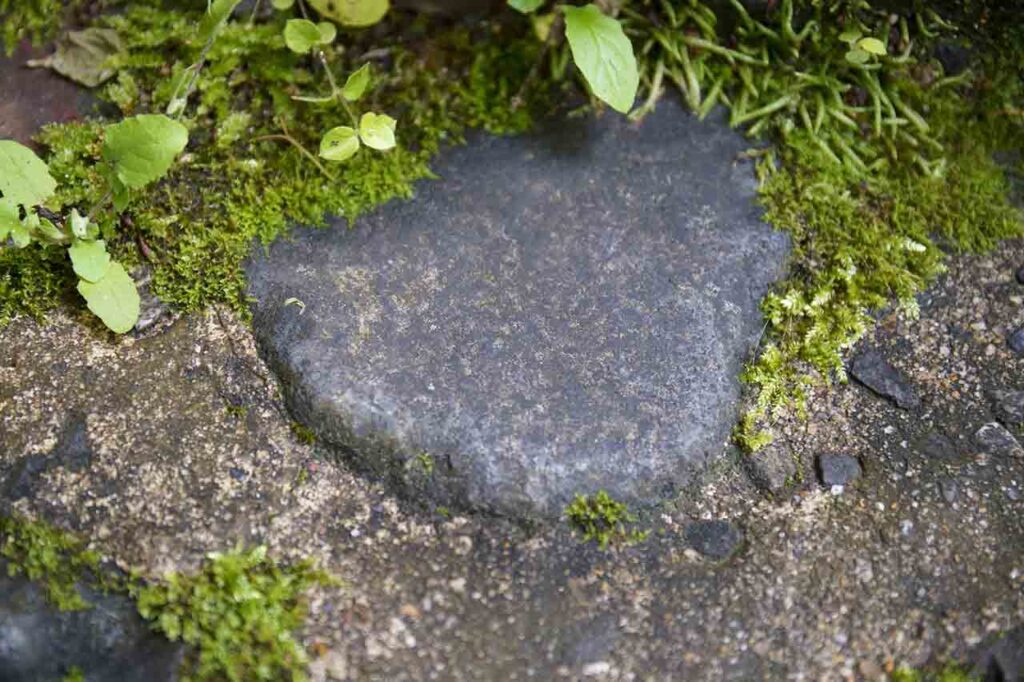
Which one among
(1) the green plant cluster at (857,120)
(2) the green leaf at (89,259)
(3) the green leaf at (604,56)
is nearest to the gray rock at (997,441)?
(1) the green plant cluster at (857,120)

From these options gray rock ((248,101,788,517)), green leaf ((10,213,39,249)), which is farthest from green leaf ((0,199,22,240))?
gray rock ((248,101,788,517))

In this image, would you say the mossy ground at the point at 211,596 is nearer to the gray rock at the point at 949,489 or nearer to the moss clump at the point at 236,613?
the moss clump at the point at 236,613

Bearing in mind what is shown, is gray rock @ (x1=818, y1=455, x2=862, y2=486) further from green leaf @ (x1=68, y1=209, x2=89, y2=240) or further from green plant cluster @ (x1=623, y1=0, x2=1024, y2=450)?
green leaf @ (x1=68, y1=209, x2=89, y2=240)

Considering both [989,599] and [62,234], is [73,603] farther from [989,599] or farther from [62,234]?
[989,599]

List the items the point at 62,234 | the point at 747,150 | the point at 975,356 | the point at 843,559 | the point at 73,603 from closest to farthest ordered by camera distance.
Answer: the point at 73,603 → the point at 843,559 → the point at 62,234 → the point at 975,356 → the point at 747,150

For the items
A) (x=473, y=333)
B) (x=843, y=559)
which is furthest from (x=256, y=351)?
(x=843, y=559)
